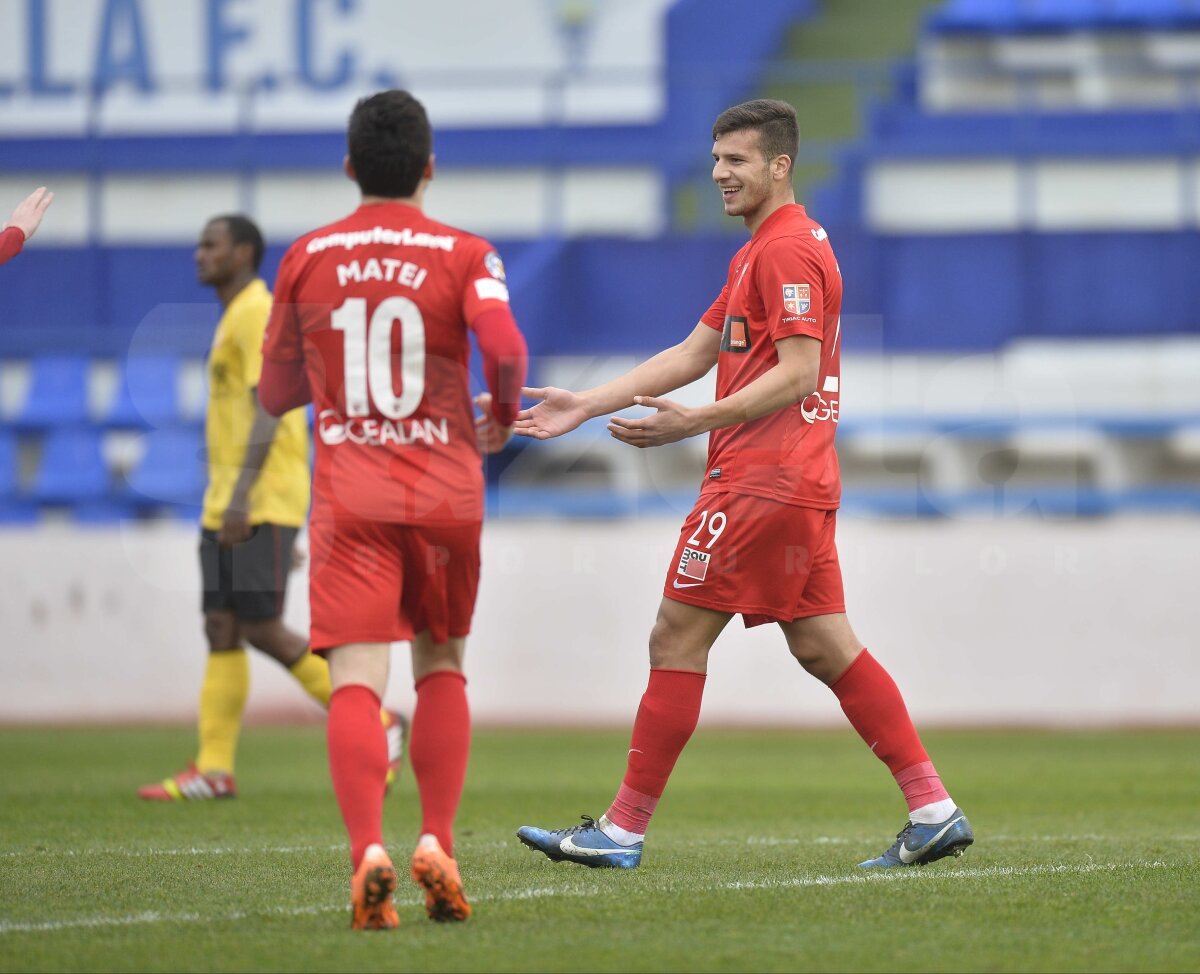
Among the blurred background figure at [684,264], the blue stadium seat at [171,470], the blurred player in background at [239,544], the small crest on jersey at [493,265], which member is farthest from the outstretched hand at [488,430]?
the blue stadium seat at [171,470]

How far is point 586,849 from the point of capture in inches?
193

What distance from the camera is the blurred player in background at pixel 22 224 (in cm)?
520

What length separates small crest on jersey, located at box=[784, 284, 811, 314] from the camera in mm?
4734

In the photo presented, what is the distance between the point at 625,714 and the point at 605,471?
8.78 ft

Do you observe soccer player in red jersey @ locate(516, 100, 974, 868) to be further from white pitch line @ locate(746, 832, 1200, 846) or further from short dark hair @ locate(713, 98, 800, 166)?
white pitch line @ locate(746, 832, 1200, 846)

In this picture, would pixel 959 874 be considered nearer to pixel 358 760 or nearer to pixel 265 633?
pixel 358 760

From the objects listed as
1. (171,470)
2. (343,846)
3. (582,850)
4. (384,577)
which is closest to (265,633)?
(343,846)

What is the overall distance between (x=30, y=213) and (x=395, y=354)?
6.37 ft

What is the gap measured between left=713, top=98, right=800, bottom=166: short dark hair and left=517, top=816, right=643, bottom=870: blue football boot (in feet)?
6.49

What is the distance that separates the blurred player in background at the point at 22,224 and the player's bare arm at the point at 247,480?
1.27 m

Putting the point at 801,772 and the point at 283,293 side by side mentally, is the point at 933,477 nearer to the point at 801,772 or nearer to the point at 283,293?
the point at 801,772

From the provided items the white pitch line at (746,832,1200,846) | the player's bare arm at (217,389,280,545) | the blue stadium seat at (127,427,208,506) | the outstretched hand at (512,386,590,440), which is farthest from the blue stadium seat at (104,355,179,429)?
the outstretched hand at (512,386,590,440)

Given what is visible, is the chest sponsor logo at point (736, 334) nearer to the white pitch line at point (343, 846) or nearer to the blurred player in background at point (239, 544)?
the white pitch line at point (343, 846)

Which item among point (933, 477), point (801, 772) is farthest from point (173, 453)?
point (801, 772)
